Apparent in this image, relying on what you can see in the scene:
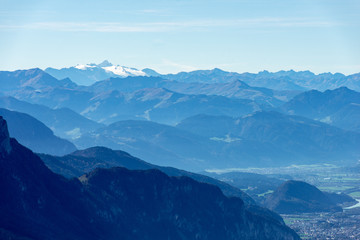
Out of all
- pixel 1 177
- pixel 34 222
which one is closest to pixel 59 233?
pixel 34 222

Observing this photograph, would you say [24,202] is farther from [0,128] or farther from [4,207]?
[0,128]

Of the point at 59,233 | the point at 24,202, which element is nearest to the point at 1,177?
the point at 24,202

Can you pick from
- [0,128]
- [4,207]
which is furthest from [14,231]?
[0,128]

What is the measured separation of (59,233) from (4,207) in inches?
643

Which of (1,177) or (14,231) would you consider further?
(1,177)

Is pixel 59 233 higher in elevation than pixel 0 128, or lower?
lower

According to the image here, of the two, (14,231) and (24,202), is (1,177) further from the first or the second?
(14,231)

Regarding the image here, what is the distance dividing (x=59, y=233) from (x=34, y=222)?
25.5 ft

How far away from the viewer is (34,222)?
19250 centimetres

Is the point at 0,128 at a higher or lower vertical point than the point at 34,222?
higher

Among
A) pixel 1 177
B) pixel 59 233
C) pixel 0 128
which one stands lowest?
pixel 59 233

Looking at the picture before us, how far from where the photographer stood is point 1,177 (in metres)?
197

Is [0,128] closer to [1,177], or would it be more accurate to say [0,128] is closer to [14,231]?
[1,177]

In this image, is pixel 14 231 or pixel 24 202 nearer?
pixel 14 231
